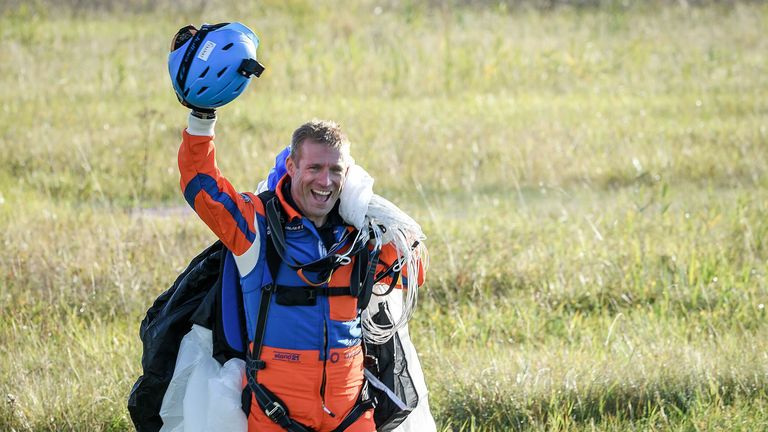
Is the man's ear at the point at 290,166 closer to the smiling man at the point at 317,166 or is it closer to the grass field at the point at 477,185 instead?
the smiling man at the point at 317,166

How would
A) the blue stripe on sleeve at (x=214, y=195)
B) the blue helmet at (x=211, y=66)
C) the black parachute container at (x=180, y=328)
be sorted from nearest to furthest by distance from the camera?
the blue helmet at (x=211, y=66) → the blue stripe on sleeve at (x=214, y=195) → the black parachute container at (x=180, y=328)

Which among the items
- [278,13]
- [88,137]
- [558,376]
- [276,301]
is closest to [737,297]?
[558,376]

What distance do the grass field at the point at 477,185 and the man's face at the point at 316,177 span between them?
182cm

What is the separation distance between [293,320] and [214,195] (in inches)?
21.1

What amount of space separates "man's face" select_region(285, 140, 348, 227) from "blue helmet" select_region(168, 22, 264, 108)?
0.38m

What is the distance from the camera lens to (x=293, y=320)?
13.7ft

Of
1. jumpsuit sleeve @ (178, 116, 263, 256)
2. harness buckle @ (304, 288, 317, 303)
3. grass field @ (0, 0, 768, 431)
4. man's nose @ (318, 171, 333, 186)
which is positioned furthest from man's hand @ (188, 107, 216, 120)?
grass field @ (0, 0, 768, 431)

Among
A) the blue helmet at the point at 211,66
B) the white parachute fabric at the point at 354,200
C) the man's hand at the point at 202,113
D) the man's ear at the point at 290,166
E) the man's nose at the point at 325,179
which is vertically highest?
the blue helmet at the point at 211,66

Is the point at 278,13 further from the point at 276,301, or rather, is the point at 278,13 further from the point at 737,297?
the point at 276,301

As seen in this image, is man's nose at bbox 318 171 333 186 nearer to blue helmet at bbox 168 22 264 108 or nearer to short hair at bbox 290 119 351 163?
short hair at bbox 290 119 351 163

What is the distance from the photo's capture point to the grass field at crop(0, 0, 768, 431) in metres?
5.96

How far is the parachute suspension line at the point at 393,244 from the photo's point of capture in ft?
14.5

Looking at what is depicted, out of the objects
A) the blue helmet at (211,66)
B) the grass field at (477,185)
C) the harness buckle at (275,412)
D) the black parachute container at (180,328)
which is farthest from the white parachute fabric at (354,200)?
the grass field at (477,185)

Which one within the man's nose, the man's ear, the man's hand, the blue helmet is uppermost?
the blue helmet
